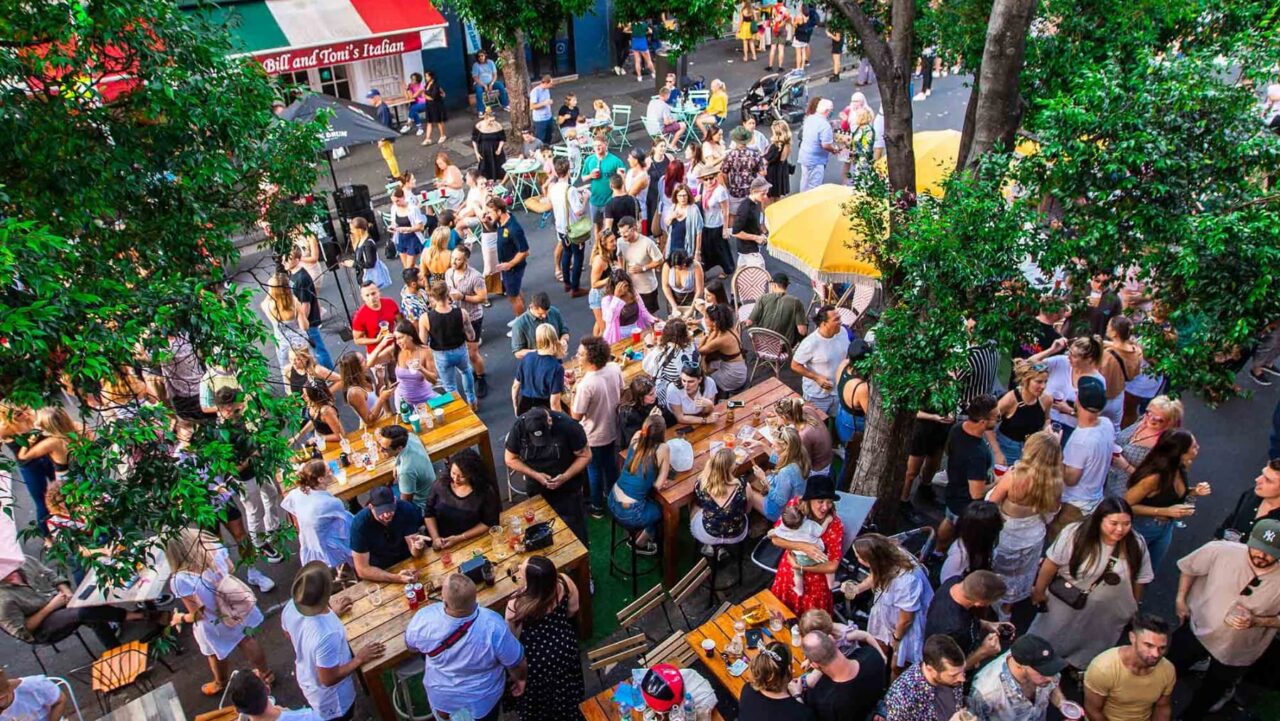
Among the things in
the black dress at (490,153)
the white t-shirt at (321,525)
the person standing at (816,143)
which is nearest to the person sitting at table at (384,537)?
the white t-shirt at (321,525)

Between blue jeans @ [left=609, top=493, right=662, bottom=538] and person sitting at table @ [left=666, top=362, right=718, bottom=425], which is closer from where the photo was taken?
blue jeans @ [left=609, top=493, right=662, bottom=538]

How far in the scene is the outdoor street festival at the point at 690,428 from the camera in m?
4.66

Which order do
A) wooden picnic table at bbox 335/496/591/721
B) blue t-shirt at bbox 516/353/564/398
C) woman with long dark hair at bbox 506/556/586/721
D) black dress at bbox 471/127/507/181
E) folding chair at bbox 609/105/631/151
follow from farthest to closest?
folding chair at bbox 609/105/631/151 → black dress at bbox 471/127/507/181 → blue t-shirt at bbox 516/353/564/398 → wooden picnic table at bbox 335/496/591/721 → woman with long dark hair at bbox 506/556/586/721

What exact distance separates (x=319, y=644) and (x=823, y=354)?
488cm

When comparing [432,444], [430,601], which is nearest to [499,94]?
[432,444]

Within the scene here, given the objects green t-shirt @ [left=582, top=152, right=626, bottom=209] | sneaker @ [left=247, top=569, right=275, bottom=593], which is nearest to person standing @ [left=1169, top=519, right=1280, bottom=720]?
sneaker @ [left=247, top=569, right=275, bottom=593]

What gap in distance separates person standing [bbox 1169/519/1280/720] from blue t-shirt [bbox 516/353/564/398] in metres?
4.98

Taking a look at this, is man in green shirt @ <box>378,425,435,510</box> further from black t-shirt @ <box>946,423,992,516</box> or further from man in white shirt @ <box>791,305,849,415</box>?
black t-shirt @ <box>946,423,992,516</box>

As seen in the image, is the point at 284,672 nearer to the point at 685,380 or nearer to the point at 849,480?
the point at 685,380

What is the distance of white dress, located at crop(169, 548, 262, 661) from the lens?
5.77m

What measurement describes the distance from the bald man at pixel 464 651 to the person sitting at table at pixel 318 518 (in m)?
1.48

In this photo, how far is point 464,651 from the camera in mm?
5258

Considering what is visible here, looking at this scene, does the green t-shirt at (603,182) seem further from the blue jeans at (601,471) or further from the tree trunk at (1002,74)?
the tree trunk at (1002,74)

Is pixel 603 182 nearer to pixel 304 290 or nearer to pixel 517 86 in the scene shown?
pixel 304 290
